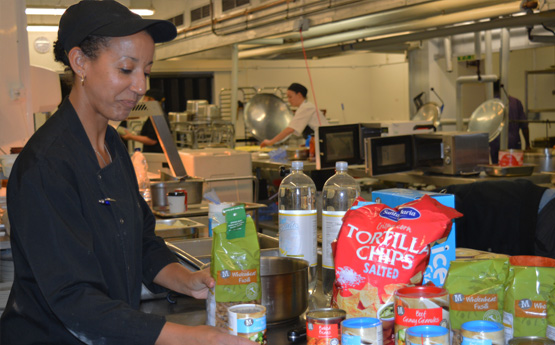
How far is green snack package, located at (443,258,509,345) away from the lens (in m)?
1.23

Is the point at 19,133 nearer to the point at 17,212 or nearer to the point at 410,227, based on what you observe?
the point at 17,212

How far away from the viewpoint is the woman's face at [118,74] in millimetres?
1407

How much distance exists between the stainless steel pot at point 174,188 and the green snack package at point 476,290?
2.72 meters

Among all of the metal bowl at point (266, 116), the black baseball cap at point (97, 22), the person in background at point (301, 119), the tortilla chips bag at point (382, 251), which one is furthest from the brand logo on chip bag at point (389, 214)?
the metal bowl at point (266, 116)

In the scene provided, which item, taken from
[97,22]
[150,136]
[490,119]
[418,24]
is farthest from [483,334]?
[150,136]

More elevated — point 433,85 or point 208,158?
point 433,85

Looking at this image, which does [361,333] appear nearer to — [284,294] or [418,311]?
[418,311]

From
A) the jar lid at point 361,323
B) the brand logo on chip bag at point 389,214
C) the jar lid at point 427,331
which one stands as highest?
the brand logo on chip bag at point 389,214

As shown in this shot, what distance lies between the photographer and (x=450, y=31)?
679cm

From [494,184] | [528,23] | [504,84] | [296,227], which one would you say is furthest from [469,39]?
[296,227]

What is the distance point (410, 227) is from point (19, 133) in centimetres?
409

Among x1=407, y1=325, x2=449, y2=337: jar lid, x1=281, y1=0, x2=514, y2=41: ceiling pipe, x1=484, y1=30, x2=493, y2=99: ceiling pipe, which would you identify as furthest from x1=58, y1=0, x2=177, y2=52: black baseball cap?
x1=484, y1=30, x2=493, y2=99: ceiling pipe

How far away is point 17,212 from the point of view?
4.22 ft

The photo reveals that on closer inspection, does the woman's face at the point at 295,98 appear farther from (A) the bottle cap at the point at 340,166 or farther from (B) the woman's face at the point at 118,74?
(B) the woman's face at the point at 118,74
